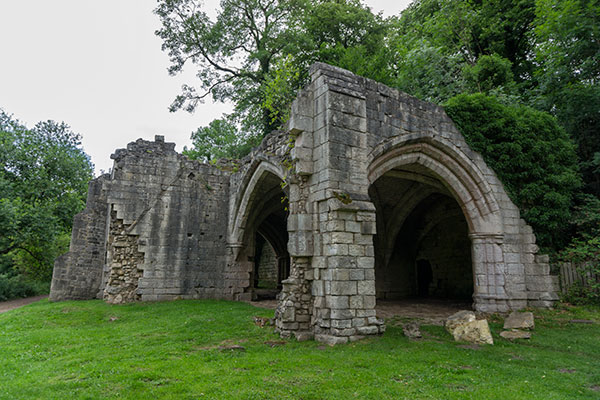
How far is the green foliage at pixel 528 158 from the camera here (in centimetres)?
899

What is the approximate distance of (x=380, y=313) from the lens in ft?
30.0

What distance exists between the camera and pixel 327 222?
21.0ft

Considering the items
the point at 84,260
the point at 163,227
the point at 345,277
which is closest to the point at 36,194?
the point at 84,260

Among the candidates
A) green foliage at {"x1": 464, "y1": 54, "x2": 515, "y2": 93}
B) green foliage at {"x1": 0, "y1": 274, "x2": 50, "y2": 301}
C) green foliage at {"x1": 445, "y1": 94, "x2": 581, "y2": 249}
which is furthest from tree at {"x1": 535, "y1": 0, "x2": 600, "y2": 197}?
green foliage at {"x1": 0, "y1": 274, "x2": 50, "y2": 301}

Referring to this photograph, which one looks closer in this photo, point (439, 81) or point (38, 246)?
point (439, 81)

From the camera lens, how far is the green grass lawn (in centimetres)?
395

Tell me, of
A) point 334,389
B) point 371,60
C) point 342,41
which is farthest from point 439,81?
point 334,389

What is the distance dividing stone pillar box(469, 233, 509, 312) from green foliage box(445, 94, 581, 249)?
4.02 ft

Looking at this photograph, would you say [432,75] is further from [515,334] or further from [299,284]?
[299,284]

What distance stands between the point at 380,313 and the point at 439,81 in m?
9.07

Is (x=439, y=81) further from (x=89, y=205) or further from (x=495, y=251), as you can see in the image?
(x=89, y=205)

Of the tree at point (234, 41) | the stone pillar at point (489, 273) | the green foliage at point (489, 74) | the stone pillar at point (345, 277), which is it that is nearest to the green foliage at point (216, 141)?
the tree at point (234, 41)

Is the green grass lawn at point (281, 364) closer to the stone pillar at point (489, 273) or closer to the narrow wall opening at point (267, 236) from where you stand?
the stone pillar at point (489, 273)

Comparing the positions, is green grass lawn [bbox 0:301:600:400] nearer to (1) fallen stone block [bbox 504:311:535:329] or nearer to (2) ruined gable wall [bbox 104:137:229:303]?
(1) fallen stone block [bbox 504:311:535:329]
